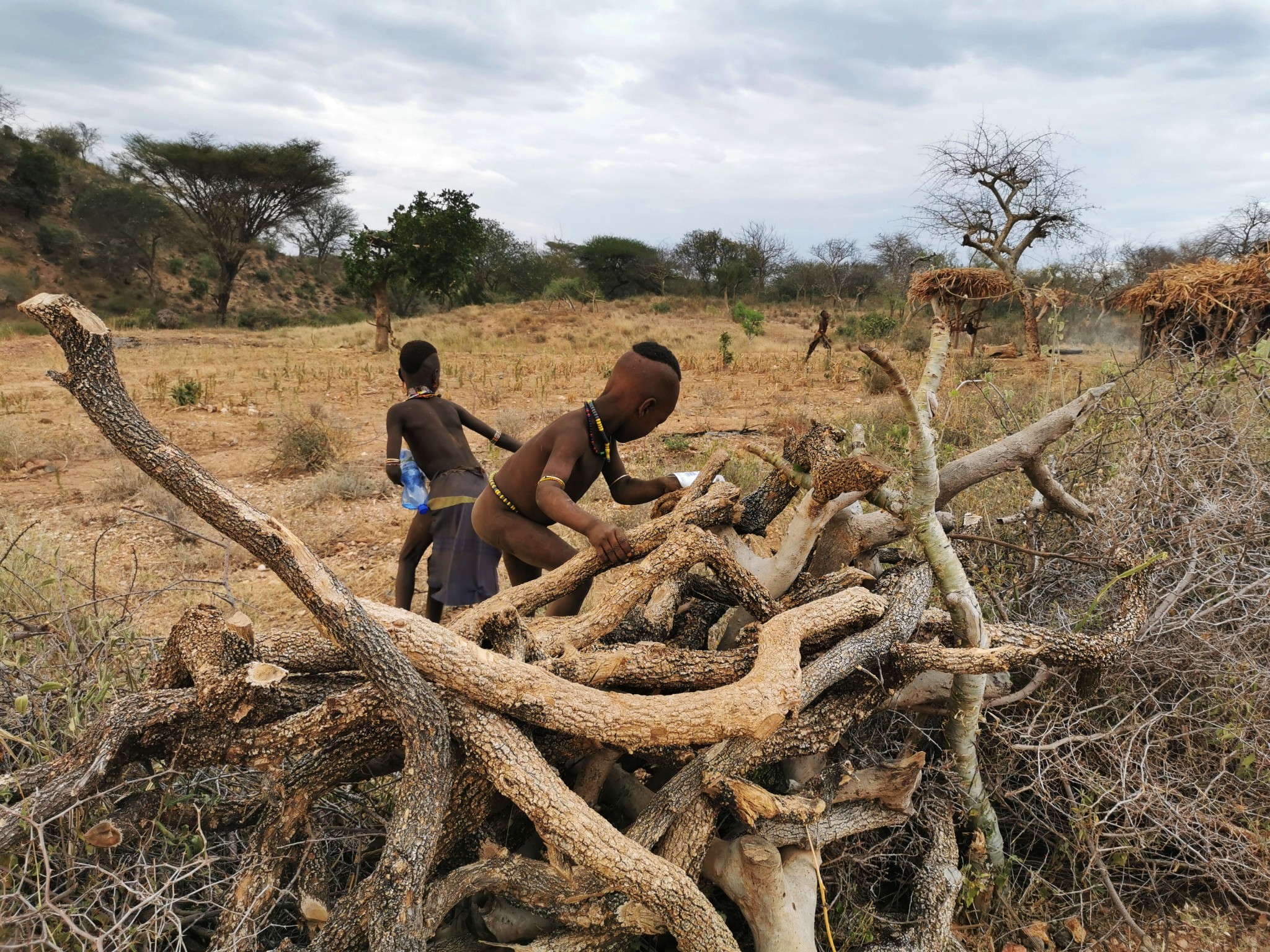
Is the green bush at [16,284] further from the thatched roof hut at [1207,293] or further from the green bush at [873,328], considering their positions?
the thatched roof hut at [1207,293]

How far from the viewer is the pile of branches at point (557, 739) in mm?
1422

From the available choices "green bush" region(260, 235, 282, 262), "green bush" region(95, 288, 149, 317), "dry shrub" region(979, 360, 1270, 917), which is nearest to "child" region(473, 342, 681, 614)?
"dry shrub" region(979, 360, 1270, 917)

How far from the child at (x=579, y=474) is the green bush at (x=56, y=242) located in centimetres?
3400

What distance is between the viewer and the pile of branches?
1.42 metres

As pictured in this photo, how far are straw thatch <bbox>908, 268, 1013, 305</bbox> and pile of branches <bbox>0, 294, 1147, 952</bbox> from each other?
10925mm

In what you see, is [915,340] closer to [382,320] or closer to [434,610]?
[382,320]

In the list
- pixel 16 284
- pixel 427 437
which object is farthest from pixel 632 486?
pixel 16 284

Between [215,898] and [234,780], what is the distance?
30 cm

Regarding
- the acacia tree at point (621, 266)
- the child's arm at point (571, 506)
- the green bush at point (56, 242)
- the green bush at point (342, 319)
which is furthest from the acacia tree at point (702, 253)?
the child's arm at point (571, 506)

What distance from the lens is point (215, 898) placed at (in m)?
1.63

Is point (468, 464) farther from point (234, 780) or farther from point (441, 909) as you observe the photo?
point (441, 909)

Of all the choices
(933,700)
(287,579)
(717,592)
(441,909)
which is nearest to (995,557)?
(933,700)

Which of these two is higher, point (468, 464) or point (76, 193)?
point (76, 193)

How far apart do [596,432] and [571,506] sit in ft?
1.16
